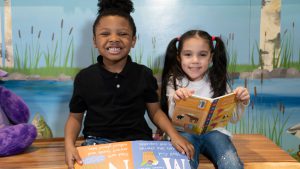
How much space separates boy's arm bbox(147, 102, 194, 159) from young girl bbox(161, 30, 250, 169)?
7cm

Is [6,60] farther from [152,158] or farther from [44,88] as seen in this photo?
[152,158]

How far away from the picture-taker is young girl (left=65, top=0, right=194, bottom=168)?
156 centimetres

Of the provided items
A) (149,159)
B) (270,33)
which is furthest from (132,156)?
(270,33)

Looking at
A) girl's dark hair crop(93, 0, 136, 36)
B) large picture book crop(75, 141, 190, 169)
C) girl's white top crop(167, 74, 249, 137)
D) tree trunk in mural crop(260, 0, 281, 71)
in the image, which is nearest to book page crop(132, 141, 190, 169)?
large picture book crop(75, 141, 190, 169)

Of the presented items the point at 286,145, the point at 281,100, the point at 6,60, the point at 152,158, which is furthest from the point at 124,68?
the point at 286,145

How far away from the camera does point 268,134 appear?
6.88ft

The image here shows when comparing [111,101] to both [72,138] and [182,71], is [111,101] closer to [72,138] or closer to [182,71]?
[72,138]

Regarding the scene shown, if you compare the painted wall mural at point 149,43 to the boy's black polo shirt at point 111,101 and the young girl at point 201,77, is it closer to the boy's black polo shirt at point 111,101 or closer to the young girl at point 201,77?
the young girl at point 201,77

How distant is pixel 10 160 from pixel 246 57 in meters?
1.33

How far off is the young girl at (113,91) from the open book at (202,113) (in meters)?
0.08

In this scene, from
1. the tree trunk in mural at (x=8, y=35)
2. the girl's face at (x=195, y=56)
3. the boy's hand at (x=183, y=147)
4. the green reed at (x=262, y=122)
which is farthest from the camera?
the green reed at (x=262, y=122)

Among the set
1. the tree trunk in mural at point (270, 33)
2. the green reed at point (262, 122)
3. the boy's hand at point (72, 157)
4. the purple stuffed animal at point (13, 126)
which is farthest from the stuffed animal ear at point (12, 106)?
the tree trunk in mural at point (270, 33)

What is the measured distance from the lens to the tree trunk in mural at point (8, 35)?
1886mm

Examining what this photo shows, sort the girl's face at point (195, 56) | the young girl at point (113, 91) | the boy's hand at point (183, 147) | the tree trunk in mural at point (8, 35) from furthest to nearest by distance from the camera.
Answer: the tree trunk in mural at point (8, 35)
the girl's face at point (195, 56)
the young girl at point (113, 91)
the boy's hand at point (183, 147)
